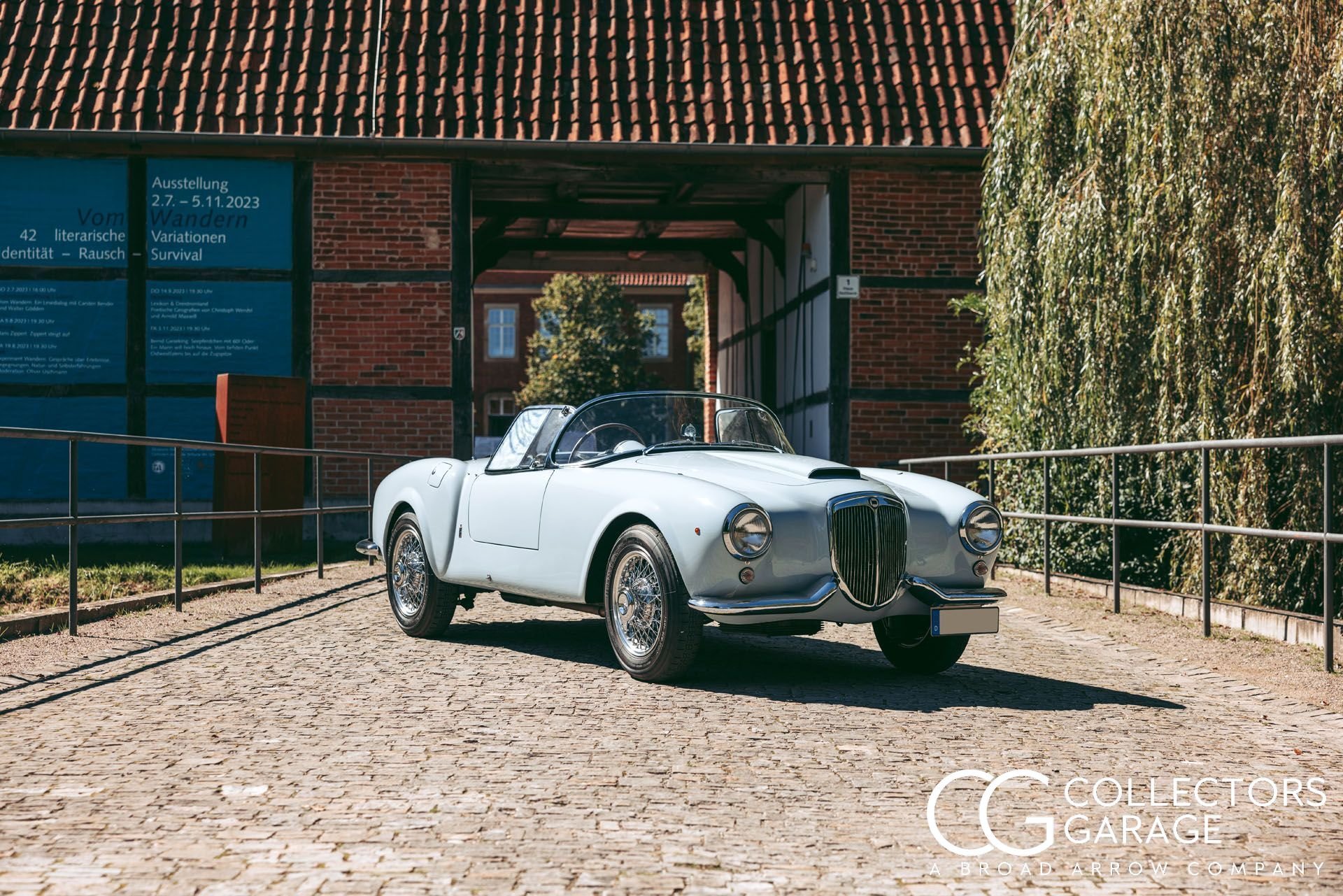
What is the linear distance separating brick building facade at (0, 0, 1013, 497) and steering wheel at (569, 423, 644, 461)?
9.20 meters

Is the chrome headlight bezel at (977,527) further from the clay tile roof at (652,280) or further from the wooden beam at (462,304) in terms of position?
the clay tile roof at (652,280)

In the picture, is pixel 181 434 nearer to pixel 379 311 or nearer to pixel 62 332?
pixel 62 332

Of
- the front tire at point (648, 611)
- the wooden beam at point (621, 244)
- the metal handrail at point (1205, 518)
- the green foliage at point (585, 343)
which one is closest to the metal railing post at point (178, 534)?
the front tire at point (648, 611)

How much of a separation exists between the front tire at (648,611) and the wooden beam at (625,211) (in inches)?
559

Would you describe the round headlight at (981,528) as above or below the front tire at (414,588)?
above

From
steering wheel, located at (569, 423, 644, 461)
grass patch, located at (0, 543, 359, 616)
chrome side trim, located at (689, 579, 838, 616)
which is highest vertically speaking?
steering wheel, located at (569, 423, 644, 461)

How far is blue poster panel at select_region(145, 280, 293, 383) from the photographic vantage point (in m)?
16.4

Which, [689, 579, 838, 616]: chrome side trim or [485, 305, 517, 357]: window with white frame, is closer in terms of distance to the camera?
[689, 579, 838, 616]: chrome side trim

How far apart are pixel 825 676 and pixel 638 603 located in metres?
1.00

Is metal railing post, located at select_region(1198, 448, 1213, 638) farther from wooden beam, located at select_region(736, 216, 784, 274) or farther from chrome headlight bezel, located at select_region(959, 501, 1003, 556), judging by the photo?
wooden beam, located at select_region(736, 216, 784, 274)

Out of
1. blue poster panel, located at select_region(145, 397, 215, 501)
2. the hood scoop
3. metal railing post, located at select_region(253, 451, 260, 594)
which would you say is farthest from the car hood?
blue poster panel, located at select_region(145, 397, 215, 501)

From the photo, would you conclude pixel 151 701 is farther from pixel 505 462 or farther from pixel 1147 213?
pixel 1147 213

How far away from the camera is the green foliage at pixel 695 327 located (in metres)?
45.4

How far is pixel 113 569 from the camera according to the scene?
11.4 m
